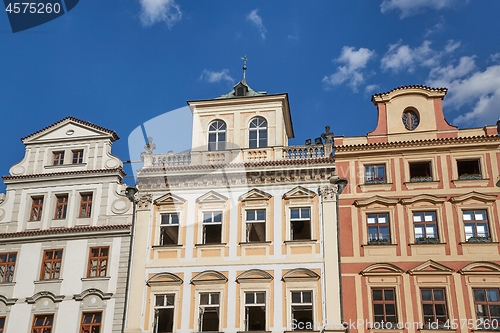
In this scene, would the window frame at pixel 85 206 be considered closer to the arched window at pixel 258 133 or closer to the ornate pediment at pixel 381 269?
the arched window at pixel 258 133

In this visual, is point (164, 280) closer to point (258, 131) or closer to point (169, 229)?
point (169, 229)

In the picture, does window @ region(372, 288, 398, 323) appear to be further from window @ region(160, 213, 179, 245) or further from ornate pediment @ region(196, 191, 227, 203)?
window @ region(160, 213, 179, 245)

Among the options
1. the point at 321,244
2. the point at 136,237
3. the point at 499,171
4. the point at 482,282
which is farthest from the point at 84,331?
the point at 499,171

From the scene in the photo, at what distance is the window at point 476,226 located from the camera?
26.2 m

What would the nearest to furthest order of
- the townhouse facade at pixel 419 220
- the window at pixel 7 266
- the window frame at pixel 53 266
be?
the townhouse facade at pixel 419 220 < the window frame at pixel 53 266 < the window at pixel 7 266

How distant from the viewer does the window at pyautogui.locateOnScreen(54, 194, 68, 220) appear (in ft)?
96.6

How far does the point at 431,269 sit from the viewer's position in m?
25.9

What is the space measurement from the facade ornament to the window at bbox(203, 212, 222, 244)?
266 cm

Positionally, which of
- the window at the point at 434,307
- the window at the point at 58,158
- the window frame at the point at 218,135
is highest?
the window frame at the point at 218,135

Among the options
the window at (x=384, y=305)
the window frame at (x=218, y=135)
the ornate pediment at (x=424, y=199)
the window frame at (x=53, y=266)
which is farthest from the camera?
the window frame at (x=218, y=135)

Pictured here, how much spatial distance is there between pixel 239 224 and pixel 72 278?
769 centimetres

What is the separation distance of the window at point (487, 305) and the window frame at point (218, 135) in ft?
42.6

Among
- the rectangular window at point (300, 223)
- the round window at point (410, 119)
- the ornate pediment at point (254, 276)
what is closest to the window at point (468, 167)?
the round window at point (410, 119)

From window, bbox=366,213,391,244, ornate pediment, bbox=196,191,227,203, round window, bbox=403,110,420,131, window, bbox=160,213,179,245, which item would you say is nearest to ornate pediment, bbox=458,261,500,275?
window, bbox=366,213,391,244
